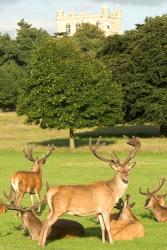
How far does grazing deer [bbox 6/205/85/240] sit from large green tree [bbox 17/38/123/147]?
2748cm

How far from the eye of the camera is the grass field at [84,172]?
12664 millimetres

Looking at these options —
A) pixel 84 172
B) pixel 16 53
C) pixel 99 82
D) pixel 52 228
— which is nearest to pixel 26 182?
pixel 52 228

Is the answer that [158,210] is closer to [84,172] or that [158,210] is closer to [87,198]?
[87,198]

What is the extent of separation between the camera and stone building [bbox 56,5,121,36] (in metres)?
190

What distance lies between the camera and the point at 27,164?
32469 mm

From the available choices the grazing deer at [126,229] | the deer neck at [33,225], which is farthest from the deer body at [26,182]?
the grazing deer at [126,229]

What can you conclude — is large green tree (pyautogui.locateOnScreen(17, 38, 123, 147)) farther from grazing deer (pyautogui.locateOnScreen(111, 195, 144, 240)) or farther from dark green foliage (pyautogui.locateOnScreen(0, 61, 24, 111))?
dark green foliage (pyautogui.locateOnScreen(0, 61, 24, 111))

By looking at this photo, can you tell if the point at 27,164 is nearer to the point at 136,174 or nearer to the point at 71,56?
the point at 136,174

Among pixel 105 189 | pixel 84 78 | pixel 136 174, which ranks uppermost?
pixel 84 78

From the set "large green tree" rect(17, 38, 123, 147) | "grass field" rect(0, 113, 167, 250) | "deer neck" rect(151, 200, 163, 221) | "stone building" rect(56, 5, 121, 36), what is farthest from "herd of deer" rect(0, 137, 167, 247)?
"stone building" rect(56, 5, 121, 36)

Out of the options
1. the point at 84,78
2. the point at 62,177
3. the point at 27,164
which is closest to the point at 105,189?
the point at 62,177

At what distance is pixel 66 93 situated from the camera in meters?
40.9

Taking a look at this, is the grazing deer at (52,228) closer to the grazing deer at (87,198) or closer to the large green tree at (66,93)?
the grazing deer at (87,198)

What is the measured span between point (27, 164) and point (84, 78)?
10.7m
